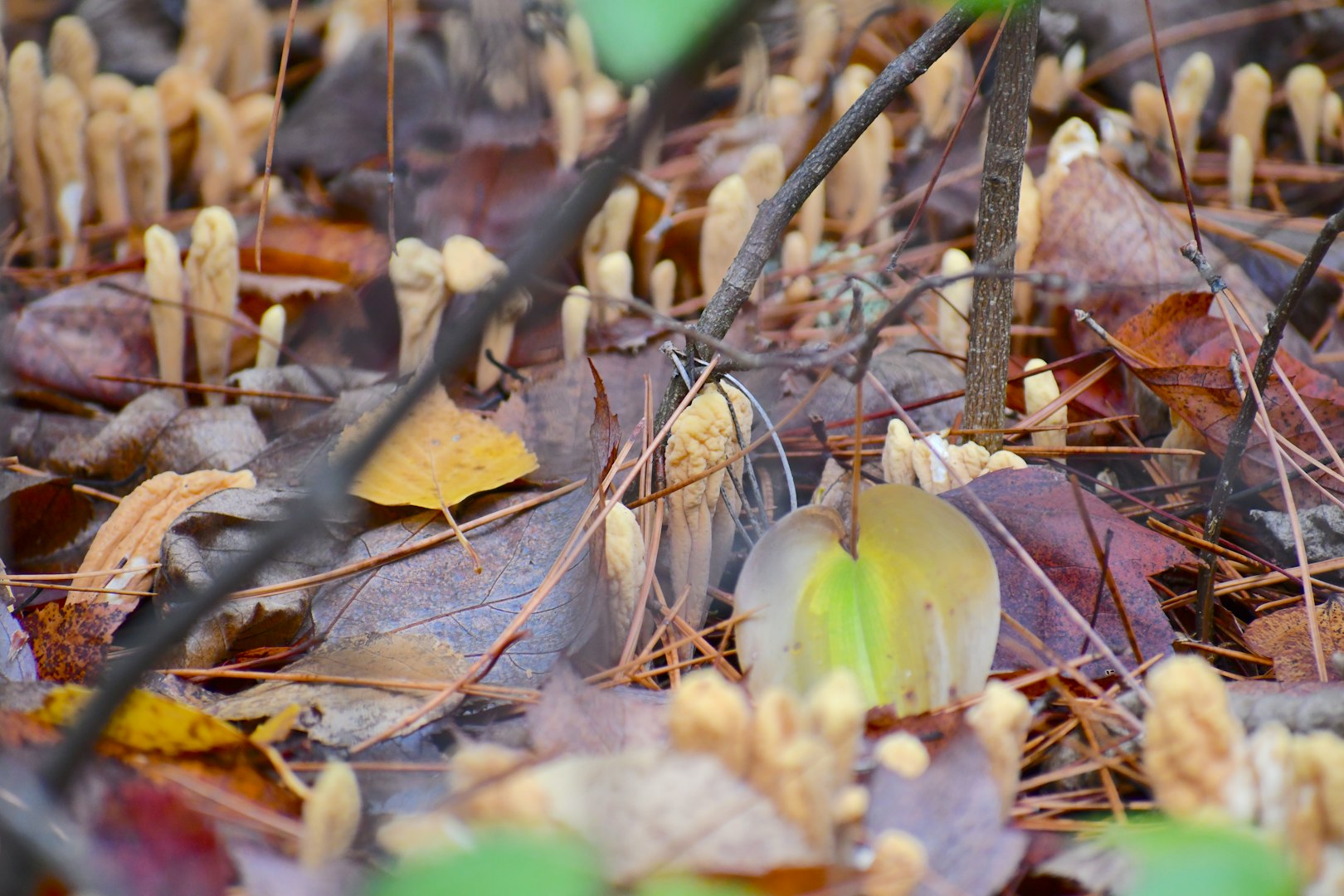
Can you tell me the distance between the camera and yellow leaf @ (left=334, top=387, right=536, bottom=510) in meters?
1.46

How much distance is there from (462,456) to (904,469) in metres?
0.63

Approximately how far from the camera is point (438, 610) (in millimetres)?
1334

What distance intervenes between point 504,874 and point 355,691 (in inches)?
26.4

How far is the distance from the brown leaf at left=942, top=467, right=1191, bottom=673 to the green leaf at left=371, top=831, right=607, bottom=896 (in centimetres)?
76

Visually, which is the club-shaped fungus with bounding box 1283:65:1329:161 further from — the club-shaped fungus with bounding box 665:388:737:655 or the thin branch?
the club-shaped fungus with bounding box 665:388:737:655

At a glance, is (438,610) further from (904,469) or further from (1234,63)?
(1234,63)

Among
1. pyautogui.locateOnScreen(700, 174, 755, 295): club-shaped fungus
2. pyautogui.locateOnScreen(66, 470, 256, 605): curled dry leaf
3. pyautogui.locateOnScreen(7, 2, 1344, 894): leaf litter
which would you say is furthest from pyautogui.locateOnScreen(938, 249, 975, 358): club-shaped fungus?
pyautogui.locateOnScreen(66, 470, 256, 605): curled dry leaf

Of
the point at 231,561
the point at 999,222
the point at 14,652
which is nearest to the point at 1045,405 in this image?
the point at 999,222

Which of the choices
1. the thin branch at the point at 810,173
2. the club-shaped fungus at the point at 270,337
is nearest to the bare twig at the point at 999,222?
the thin branch at the point at 810,173

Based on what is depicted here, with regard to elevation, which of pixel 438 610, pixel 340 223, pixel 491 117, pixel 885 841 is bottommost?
pixel 438 610

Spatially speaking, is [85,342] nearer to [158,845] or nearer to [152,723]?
[152,723]

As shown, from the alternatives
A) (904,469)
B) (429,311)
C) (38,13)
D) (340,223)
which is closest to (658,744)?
(904,469)

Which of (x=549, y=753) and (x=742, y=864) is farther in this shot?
(x=549, y=753)

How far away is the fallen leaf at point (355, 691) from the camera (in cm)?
110
